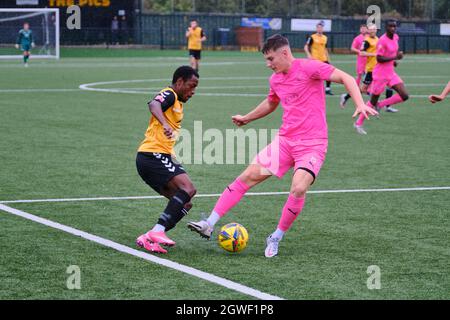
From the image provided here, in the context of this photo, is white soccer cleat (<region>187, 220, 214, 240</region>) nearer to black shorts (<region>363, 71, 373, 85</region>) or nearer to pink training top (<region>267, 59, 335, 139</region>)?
pink training top (<region>267, 59, 335, 139</region>)

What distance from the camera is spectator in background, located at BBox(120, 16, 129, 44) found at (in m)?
60.6

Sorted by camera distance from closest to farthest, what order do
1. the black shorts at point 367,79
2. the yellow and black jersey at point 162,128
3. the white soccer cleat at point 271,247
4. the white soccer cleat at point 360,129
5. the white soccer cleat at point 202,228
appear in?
the white soccer cleat at point 271,247
the white soccer cleat at point 202,228
the yellow and black jersey at point 162,128
the white soccer cleat at point 360,129
the black shorts at point 367,79

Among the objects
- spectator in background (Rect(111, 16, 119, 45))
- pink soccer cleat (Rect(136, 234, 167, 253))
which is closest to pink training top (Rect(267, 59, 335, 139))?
pink soccer cleat (Rect(136, 234, 167, 253))

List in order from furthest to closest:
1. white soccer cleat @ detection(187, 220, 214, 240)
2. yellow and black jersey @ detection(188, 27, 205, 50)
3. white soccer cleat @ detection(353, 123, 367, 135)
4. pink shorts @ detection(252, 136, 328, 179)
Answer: yellow and black jersey @ detection(188, 27, 205, 50) → white soccer cleat @ detection(353, 123, 367, 135) → white soccer cleat @ detection(187, 220, 214, 240) → pink shorts @ detection(252, 136, 328, 179)

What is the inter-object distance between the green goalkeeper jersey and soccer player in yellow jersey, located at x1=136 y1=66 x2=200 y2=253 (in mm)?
36417

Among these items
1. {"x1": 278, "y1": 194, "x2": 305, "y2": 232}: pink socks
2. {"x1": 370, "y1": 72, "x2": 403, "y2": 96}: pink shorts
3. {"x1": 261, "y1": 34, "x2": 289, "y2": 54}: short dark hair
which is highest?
{"x1": 261, "y1": 34, "x2": 289, "y2": 54}: short dark hair

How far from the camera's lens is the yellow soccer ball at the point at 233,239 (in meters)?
8.40

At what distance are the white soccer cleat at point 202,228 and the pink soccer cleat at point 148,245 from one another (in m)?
0.37

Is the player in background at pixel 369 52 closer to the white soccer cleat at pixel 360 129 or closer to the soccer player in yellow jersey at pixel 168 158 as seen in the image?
the white soccer cleat at pixel 360 129

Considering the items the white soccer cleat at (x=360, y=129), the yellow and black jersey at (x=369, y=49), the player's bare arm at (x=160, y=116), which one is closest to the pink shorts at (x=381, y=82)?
the white soccer cleat at (x=360, y=129)

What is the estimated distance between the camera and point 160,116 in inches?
335

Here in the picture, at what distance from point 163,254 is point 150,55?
161ft

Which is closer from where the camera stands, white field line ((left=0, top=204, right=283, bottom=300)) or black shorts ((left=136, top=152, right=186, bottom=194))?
white field line ((left=0, top=204, right=283, bottom=300))
